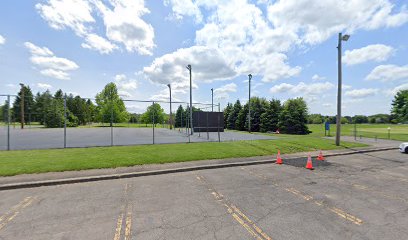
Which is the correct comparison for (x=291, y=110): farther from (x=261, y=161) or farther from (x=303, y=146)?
(x=261, y=161)

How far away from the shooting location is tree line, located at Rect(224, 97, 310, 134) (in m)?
35.6

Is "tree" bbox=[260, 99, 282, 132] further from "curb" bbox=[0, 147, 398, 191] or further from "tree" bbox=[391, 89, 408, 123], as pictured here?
"curb" bbox=[0, 147, 398, 191]

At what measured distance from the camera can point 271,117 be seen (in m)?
38.7

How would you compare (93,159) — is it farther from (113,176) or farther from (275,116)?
(275,116)

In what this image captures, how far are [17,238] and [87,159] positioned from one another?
6.03 metres

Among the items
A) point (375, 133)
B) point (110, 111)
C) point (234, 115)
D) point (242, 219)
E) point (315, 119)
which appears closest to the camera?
point (242, 219)

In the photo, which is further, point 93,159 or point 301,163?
point 301,163

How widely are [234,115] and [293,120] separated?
15639 mm

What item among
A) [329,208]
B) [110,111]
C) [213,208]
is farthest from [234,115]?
[213,208]

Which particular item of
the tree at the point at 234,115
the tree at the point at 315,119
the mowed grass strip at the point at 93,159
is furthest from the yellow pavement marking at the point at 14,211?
the tree at the point at 315,119

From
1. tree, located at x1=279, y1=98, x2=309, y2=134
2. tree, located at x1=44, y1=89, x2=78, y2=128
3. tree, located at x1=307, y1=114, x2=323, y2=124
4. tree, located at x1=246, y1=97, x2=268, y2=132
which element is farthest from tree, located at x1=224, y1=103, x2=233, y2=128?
tree, located at x1=307, y1=114, x2=323, y2=124

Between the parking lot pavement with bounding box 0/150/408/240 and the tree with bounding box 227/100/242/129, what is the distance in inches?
1591

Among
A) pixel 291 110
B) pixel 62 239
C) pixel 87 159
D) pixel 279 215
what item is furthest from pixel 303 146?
pixel 291 110

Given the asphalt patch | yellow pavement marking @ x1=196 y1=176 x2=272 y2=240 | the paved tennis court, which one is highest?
the paved tennis court
